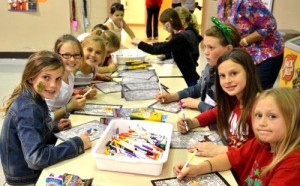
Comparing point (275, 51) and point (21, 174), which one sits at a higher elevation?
point (275, 51)

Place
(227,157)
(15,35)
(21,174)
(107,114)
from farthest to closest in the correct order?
(15,35), (107,114), (21,174), (227,157)

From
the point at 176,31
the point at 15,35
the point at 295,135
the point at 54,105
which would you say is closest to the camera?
the point at 295,135

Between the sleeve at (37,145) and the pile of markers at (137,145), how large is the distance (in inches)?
5.7

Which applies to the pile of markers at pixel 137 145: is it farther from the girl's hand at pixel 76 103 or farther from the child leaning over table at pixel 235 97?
the girl's hand at pixel 76 103

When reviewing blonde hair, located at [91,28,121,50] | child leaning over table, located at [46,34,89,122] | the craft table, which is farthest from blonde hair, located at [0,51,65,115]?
blonde hair, located at [91,28,121,50]

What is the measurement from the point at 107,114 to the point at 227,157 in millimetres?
749

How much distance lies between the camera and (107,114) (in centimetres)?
181

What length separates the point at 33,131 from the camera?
131cm

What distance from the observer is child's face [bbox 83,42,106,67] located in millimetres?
2338

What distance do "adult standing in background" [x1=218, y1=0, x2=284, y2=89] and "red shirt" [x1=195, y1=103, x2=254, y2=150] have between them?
0.96 m

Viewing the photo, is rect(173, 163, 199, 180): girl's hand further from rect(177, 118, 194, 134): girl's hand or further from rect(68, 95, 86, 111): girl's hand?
rect(68, 95, 86, 111): girl's hand

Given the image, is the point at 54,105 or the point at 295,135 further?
the point at 54,105

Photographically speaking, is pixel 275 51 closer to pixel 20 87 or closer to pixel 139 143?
pixel 139 143

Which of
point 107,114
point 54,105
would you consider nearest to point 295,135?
point 107,114
